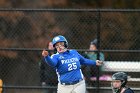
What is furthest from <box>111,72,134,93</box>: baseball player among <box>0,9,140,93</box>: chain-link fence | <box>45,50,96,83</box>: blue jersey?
<box>0,9,140,93</box>: chain-link fence

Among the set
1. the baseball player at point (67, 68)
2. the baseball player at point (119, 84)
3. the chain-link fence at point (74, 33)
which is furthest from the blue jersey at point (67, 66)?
the chain-link fence at point (74, 33)

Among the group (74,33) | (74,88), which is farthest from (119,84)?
(74,33)

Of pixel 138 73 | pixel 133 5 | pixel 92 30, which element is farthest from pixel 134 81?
pixel 133 5

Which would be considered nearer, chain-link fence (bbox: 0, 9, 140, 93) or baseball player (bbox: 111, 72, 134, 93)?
baseball player (bbox: 111, 72, 134, 93)

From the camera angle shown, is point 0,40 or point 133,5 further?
point 133,5

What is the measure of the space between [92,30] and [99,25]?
218 mm

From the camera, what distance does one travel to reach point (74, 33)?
1612 centimetres

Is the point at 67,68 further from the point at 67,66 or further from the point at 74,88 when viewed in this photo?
the point at 74,88

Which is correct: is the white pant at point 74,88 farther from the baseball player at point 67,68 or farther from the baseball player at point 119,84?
the baseball player at point 119,84

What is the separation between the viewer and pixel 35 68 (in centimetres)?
1623

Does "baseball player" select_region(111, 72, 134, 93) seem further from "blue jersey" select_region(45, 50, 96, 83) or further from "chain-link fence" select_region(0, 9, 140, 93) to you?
"chain-link fence" select_region(0, 9, 140, 93)

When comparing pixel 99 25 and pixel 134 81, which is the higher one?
pixel 99 25

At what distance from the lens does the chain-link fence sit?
52.5ft

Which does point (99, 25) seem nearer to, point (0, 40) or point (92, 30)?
point (92, 30)
